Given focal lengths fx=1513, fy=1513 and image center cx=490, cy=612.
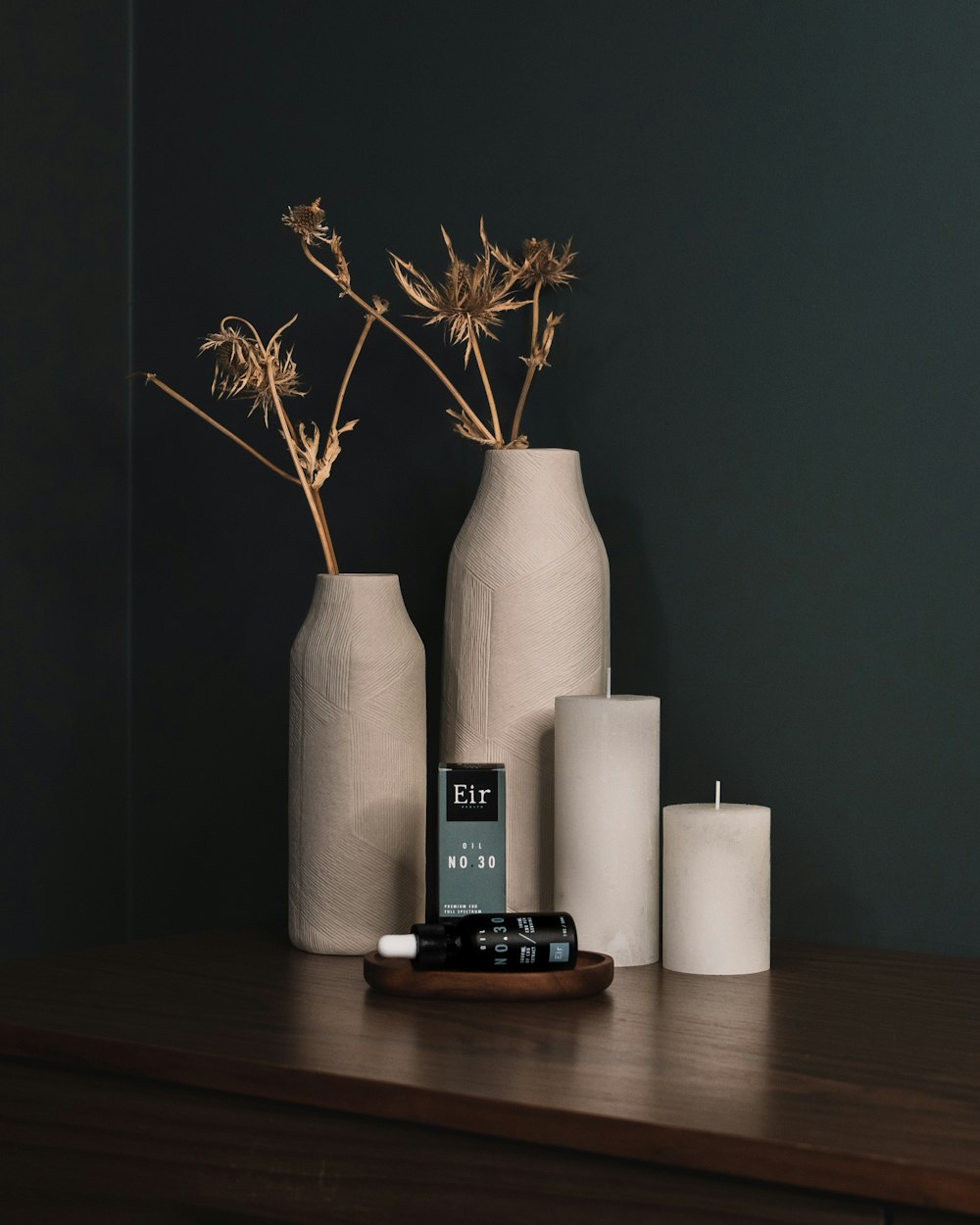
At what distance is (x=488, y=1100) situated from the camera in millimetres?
780

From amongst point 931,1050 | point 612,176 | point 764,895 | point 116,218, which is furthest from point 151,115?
point 931,1050

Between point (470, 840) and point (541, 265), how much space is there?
51 cm

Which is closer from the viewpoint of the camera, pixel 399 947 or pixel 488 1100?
pixel 488 1100

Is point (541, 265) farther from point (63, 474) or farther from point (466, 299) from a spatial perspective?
point (63, 474)

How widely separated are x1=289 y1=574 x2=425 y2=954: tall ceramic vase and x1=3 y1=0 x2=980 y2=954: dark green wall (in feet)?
0.72

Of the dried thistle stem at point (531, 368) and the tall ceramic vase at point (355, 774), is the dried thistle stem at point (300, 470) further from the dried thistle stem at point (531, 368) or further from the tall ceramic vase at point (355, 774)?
the dried thistle stem at point (531, 368)

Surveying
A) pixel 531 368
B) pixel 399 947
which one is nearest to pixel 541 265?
pixel 531 368

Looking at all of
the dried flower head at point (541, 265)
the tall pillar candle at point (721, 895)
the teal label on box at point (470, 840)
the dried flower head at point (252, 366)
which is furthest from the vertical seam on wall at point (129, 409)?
the tall pillar candle at point (721, 895)

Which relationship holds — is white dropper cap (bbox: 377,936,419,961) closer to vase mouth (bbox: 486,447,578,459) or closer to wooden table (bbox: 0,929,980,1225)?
wooden table (bbox: 0,929,980,1225)

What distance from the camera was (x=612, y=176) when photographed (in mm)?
1329

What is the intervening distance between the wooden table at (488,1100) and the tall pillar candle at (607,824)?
0.04m

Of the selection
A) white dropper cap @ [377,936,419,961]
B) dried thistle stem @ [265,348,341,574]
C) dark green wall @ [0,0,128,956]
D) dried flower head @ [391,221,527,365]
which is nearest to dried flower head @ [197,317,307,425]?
dried thistle stem @ [265,348,341,574]

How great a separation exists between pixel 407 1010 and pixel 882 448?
576mm

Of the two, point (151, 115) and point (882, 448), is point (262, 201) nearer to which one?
point (151, 115)
